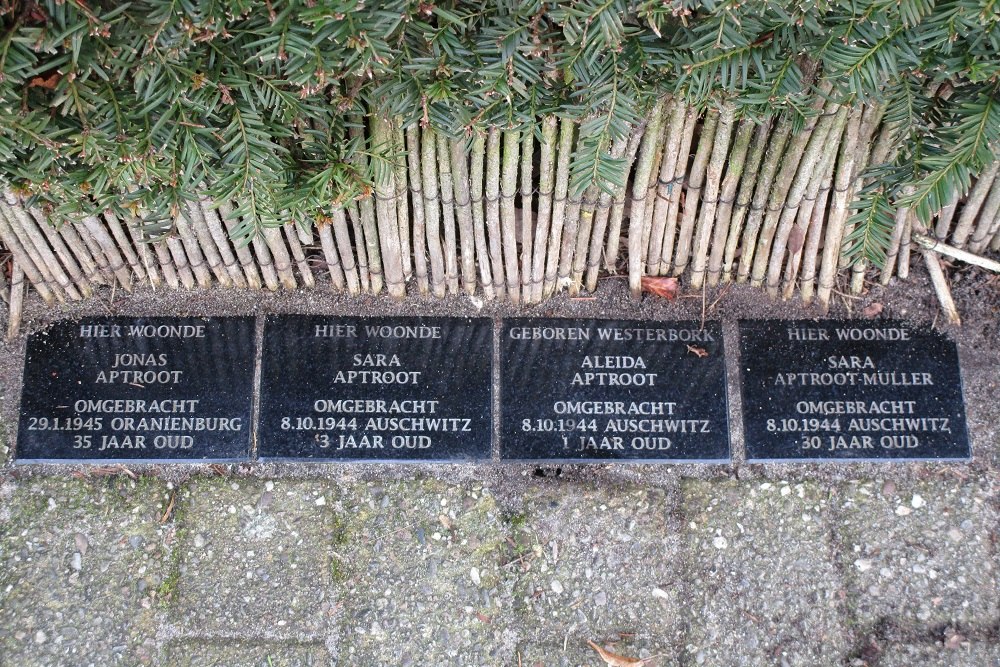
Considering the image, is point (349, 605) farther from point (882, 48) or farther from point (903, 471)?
point (882, 48)

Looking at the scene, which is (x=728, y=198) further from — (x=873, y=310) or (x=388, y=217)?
(x=388, y=217)

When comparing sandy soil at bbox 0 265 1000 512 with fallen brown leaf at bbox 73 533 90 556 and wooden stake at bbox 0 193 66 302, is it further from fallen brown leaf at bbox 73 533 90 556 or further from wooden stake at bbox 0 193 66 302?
fallen brown leaf at bbox 73 533 90 556

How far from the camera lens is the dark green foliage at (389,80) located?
1478 millimetres

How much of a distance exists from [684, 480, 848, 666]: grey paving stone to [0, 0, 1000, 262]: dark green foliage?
83cm

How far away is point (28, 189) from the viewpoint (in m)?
1.75

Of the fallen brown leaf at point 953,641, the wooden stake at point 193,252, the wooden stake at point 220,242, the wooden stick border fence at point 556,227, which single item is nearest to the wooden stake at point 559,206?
the wooden stick border fence at point 556,227

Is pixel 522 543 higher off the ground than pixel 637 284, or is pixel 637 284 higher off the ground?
pixel 637 284

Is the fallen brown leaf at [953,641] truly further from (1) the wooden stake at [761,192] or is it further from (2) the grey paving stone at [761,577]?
(1) the wooden stake at [761,192]

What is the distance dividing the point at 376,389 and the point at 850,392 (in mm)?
1266

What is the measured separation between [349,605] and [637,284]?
113 cm

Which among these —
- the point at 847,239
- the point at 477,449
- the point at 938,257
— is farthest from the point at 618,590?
the point at 938,257

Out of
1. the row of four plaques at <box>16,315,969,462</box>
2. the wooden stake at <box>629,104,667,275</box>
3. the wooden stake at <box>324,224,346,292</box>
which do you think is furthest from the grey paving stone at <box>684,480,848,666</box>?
the wooden stake at <box>324,224,346,292</box>

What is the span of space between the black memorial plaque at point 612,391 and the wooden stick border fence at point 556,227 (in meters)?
0.13

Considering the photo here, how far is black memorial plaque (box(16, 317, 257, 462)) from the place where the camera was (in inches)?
85.3
